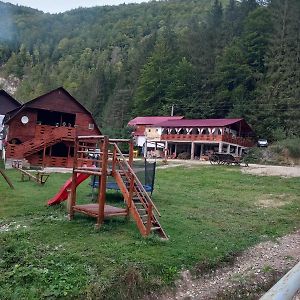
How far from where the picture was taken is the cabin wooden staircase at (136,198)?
903cm

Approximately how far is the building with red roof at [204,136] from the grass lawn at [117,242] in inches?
1059

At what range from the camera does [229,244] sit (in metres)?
9.23


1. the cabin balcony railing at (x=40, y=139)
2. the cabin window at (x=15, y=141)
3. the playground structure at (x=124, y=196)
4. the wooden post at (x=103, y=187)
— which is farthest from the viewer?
the cabin window at (x=15, y=141)

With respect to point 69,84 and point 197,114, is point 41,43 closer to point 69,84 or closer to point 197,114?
point 69,84

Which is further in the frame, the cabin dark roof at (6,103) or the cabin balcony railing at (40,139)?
the cabin dark roof at (6,103)

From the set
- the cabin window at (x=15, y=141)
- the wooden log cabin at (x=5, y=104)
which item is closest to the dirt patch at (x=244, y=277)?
the cabin window at (x=15, y=141)

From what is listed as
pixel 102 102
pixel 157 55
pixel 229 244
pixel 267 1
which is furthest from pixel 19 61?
pixel 229 244

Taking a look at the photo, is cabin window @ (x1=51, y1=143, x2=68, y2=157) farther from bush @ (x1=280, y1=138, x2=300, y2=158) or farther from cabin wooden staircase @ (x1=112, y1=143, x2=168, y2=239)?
cabin wooden staircase @ (x1=112, y1=143, x2=168, y2=239)

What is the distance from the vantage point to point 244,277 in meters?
7.73

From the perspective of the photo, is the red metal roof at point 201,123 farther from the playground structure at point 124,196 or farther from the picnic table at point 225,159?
the playground structure at point 124,196

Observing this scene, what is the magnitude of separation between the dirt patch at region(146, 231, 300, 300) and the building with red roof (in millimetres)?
32970

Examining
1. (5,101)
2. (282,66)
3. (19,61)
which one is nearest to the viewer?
(5,101)

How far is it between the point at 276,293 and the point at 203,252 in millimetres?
6750

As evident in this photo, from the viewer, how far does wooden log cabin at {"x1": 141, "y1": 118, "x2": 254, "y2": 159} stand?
4262 centimetres
